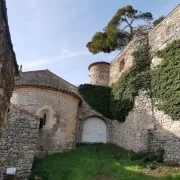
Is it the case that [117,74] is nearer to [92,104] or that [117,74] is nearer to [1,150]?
[92,104]

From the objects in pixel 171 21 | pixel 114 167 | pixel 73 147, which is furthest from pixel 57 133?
pixel 171 21

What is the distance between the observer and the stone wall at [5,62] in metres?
4.94

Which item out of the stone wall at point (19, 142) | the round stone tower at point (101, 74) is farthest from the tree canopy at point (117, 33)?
the stone wall at point (19, 142)

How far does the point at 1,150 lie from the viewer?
37.3 feet

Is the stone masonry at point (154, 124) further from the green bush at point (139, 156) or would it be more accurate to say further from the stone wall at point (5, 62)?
the stone wall at point (5, 62)

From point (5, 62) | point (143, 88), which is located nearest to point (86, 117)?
point (143, 88)

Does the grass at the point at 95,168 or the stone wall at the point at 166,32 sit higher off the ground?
the stone wall at the point at 166,32

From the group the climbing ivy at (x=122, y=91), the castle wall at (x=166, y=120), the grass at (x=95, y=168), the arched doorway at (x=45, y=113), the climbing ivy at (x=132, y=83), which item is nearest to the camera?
the grass at (x=95, y=168)

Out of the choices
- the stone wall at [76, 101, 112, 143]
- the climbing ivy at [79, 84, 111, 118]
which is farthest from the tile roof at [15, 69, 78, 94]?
the stone wall at [76, 101, 112, 143]

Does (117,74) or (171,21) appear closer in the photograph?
(171,21)

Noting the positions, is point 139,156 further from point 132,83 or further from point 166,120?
point 132,83

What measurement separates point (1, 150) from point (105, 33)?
67.5ft

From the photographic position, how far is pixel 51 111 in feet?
52.3

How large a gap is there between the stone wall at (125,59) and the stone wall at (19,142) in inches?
360
